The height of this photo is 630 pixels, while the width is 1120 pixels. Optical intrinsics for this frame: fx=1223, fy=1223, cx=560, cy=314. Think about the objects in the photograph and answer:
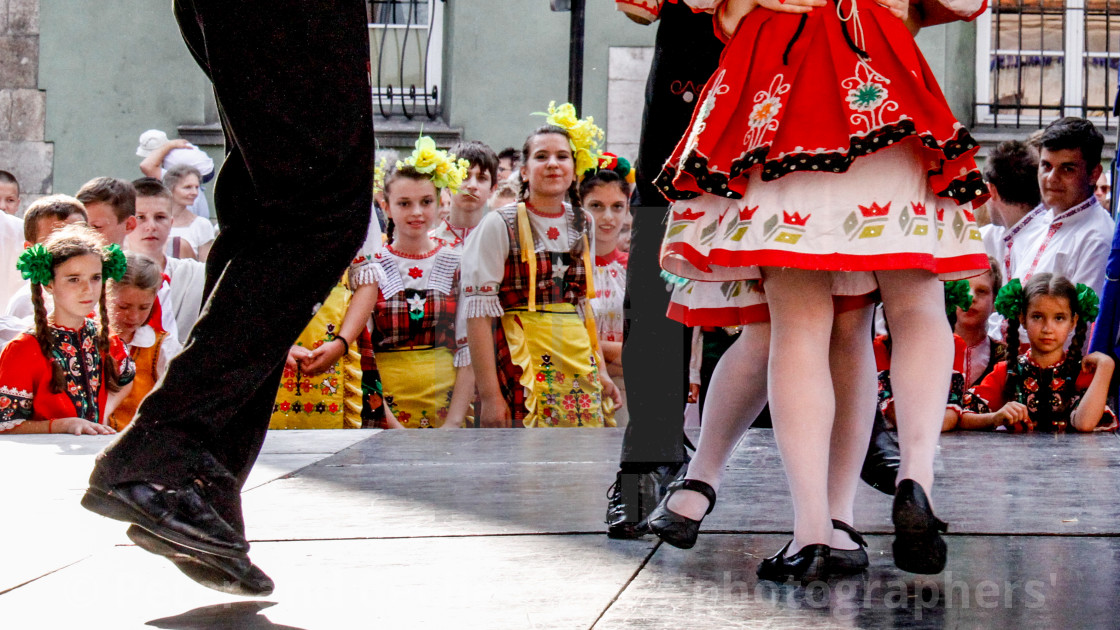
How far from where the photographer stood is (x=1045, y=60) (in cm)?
1024

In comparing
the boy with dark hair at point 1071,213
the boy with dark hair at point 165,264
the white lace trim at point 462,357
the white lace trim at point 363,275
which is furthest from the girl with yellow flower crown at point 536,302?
the boy with dark hair at point 1071,213

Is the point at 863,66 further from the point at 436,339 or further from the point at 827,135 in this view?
the point at 436,339

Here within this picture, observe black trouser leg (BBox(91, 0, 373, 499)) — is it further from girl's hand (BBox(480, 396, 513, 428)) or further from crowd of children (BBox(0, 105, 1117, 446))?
girl's hand (BBox(480, 396, 513, 428))

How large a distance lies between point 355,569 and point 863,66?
131 cm

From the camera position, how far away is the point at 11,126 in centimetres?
1001

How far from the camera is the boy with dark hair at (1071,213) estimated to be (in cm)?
555

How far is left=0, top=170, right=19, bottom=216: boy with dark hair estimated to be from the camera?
24.5ft

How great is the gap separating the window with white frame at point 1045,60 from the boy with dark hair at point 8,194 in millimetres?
7325

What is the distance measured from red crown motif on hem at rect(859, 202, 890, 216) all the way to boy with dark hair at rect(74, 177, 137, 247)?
485cm

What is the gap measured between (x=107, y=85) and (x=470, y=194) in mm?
4718

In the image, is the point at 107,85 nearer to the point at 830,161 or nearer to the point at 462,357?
the point at 462,357

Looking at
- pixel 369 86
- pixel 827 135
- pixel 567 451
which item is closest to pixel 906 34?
pixel 827 135

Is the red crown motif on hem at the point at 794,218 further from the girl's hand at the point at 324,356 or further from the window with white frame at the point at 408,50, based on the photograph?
the window with white frame at the point at 408,50

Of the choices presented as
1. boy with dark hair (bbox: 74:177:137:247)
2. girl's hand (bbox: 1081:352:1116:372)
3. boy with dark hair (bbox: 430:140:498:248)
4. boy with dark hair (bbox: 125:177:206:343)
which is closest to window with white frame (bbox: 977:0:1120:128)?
boy with dark hair (bbox: 430:140:498:248)
